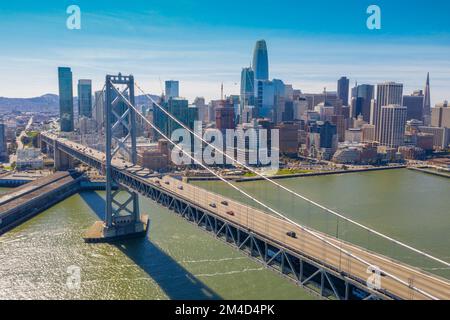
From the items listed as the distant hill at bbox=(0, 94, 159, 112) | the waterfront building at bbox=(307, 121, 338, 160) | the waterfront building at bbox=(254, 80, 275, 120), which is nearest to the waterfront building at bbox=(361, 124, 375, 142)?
the waterfront building at bbox=(307, 121, 338, 160)

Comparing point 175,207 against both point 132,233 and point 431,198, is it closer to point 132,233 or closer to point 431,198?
point 132,233

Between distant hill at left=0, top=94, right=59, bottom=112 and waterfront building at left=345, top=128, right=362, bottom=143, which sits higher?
distant hill at left=0, top=94, right=59, bottom=112

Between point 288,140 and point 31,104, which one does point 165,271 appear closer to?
point 288,140

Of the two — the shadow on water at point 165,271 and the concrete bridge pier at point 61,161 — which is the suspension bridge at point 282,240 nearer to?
the shadow on water at point 165,271

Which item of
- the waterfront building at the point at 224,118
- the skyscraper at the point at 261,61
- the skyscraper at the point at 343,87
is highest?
the skyscraper at the point at 261,61

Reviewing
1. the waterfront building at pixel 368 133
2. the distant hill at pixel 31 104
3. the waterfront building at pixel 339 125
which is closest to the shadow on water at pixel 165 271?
the waterfront building at pixel 339 125

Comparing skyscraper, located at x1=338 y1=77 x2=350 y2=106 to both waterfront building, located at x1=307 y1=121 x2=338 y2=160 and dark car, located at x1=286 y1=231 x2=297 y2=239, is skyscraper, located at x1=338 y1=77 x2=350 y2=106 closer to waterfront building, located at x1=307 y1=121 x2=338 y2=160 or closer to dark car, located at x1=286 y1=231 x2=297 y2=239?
waterfront building, located at x1=307 y1=121 x2=338 y2=160

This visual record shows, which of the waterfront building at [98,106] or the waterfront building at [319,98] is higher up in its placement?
the waterfront building at [319,98]
